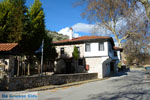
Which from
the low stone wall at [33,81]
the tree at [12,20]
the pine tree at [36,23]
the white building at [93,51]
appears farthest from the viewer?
the white building at [93,51]

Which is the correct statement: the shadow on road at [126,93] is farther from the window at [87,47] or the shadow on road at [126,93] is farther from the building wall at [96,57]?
the window at [87,47]

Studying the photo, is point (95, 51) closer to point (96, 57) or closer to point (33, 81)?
point (96, 57)

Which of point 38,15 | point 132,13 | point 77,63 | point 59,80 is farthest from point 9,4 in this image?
point 77,63

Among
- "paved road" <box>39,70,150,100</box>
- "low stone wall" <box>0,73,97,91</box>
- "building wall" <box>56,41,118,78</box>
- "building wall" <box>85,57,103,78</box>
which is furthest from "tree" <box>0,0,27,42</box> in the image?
"building wall" <box>85,57,103,78</box>

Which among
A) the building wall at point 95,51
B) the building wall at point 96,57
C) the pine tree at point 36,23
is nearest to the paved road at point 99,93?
the pine tree at point 36,23

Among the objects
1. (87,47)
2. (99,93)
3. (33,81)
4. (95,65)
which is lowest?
(99,93)

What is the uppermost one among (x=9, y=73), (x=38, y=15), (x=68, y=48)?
(x=38, y=15)

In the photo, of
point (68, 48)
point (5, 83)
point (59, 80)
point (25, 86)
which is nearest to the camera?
point (5, 83)

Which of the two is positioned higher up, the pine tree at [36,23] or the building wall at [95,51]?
the pine tree at [36,23]

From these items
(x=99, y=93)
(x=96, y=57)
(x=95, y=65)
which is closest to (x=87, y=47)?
(x=96, y=57)

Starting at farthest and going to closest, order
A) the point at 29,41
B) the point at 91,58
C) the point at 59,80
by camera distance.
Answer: the point at 91,58
the point at 29,41
the point at 59,80

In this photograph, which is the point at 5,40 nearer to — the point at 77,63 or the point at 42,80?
the point at 42,80

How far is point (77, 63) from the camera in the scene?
2425 centimetres

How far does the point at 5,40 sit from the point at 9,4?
3.78m
